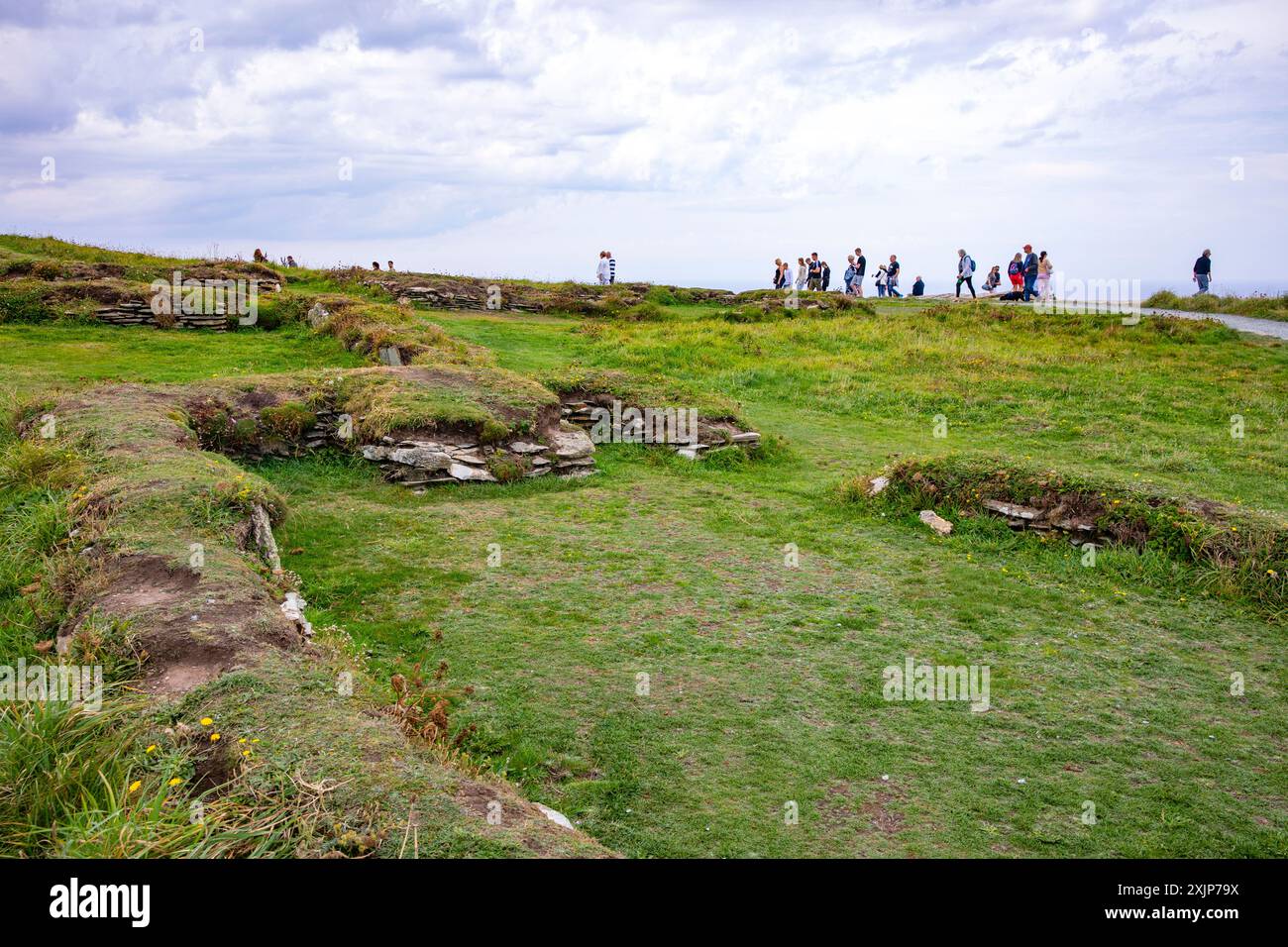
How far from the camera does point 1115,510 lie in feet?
36.4

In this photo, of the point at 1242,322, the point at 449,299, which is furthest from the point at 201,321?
the point at 1242,322

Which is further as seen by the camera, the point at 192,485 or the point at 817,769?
the point at 192,485

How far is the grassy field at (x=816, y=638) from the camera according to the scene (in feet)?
19.7

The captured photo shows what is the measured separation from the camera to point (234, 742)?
199 inches

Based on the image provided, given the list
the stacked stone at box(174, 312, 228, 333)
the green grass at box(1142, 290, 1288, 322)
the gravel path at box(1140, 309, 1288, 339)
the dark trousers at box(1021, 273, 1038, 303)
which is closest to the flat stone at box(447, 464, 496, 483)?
the stacked stone at box(174, 312, 228, 333)

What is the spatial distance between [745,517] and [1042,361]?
15.1 metres

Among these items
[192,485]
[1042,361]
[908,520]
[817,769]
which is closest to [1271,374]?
[1042,361]

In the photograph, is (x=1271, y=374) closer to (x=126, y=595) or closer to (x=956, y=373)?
(x=956, y=373)

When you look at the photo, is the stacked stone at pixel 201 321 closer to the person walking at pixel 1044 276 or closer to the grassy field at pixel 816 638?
the grassy field at pixel 816 638

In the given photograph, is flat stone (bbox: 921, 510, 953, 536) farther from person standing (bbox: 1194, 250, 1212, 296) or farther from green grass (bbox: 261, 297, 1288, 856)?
person standing (bbox: 1194, 250, 1212, 296)

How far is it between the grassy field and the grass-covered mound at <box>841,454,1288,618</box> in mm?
239

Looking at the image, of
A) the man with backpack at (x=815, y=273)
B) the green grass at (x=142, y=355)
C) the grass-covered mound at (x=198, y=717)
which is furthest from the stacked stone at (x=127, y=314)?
the man with backpack at (x=815, y=273)

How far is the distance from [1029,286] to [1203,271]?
6420 millimetres

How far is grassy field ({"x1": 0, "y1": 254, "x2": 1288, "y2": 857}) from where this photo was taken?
601 centimetres
